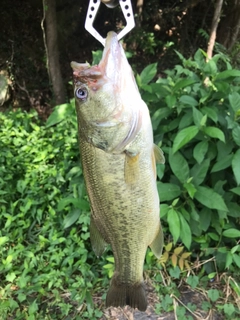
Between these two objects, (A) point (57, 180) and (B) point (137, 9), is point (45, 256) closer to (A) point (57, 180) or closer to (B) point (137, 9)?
(A) point (57, 180)

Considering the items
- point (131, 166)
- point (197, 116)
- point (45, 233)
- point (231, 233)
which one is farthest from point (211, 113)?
point (45, 233)

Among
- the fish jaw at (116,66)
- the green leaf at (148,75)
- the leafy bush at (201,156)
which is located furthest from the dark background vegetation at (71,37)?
the fish jaw at (116,66)

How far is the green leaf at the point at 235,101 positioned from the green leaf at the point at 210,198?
0.62m

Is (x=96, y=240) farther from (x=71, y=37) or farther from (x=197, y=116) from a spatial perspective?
(x=71, y=37)

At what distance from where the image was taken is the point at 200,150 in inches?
107

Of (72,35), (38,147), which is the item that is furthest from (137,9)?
(38,147)

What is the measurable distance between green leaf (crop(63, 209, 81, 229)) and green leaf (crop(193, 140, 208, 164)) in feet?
3.71

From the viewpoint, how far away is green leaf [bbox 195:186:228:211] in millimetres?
2670

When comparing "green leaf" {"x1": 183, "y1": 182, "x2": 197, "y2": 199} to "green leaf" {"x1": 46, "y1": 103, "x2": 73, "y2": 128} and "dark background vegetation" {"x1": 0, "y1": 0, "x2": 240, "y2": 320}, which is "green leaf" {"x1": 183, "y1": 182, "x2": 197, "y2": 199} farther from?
"green leaf" {"x1": 46, "y1": 103, "x2": 73, "y2": 128}

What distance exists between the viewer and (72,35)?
260 inches

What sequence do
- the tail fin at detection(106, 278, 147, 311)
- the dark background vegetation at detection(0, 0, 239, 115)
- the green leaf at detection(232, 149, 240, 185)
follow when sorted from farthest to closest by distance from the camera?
the dark background vegetation at detection(0, 0, 239, 115) < the green leaf at detection(232, 149, 240, 185) < the tail fin at detection(106, 278, 147, 311)

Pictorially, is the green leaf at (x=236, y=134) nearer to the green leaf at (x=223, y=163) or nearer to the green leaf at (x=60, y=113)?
the green leaf at (x=223, y=163)

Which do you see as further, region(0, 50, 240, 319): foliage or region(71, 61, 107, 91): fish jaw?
region(0, 50, 240, 319): foliage

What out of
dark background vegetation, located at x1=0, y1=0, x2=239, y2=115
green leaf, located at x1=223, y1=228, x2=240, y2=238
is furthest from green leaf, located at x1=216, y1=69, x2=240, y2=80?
dark background vegetation, located at x1=0, y1=0, x2=239, y2=115
